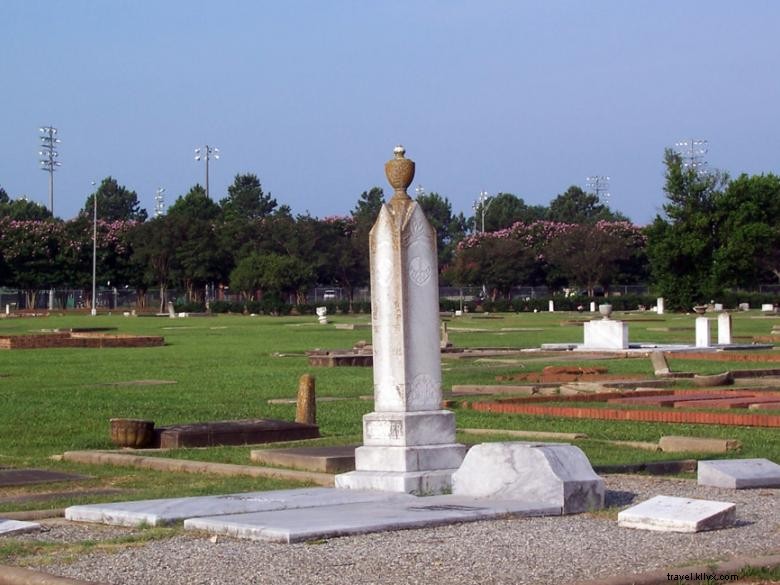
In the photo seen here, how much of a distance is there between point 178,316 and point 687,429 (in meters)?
74.6

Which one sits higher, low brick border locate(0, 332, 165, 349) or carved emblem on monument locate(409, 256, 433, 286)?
carved emblem on monument locate(409, 256, 433, 286)

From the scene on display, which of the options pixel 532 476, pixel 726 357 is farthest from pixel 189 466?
pixel 726 357

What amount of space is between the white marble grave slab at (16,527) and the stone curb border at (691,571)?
4.10 metres

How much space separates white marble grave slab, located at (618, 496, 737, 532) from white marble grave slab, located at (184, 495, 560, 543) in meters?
0.80

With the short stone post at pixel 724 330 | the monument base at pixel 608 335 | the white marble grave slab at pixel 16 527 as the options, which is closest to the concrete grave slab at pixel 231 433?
the white marble grave slab at pixel 16 527

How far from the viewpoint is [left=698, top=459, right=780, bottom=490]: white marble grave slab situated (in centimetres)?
1227

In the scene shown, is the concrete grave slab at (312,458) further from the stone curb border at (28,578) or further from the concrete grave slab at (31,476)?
the stone curb border at (28,578)

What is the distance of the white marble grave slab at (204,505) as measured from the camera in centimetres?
1045

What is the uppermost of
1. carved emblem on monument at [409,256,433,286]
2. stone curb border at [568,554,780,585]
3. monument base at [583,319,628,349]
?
carved emblem on monument at [409,256,433,286]

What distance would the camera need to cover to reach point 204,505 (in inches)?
429

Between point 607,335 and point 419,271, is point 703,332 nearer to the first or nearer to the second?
point 607,335

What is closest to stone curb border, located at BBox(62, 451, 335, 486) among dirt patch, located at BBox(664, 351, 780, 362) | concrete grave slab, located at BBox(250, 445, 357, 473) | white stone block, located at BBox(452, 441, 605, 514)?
concrete grave slab, located at BBox(250, 445, 357, 473)

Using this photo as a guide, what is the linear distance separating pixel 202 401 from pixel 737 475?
1273cm

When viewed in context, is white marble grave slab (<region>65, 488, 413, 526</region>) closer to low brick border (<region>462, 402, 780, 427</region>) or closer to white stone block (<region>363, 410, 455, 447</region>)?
white stone block (<region>363, 410, 455, 447</region>)
